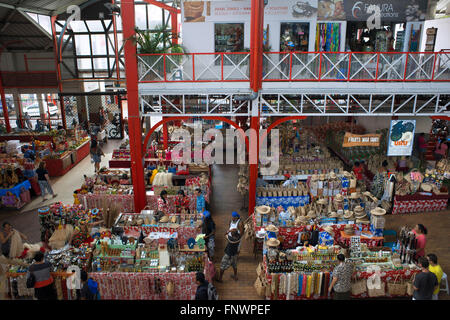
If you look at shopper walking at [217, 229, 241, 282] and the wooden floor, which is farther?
the wooden floor

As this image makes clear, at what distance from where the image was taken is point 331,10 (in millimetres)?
13125

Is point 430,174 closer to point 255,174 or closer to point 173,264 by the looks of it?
point 255,174

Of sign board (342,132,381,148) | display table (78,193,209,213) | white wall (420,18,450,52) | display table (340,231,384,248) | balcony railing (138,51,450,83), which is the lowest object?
display table (340,231,384,248)

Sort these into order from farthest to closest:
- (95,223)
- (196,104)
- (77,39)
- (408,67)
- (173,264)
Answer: (77,39) → (196,104) → (408,67) → (95,223) → (173,264)

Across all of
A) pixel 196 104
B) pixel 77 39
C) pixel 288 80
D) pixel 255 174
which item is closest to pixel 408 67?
pixel 288 80

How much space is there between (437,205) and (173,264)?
990 cm

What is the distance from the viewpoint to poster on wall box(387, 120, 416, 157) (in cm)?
1227

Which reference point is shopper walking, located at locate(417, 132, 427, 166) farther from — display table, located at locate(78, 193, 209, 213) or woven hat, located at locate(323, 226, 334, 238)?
display table, located at locate(78, 193, 209, 213)

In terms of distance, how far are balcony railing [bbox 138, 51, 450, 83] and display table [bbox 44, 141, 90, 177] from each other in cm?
847

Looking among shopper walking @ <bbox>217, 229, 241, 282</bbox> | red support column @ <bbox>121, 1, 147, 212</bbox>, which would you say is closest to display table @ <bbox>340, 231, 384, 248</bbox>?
shopper walking @ <bbox>217, 229, 241, 282</bbox>

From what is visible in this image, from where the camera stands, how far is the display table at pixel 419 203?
12938 mm

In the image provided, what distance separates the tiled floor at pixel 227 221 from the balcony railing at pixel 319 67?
473cm

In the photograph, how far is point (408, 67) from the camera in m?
11.9

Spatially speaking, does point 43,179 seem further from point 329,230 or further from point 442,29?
point 442,29
